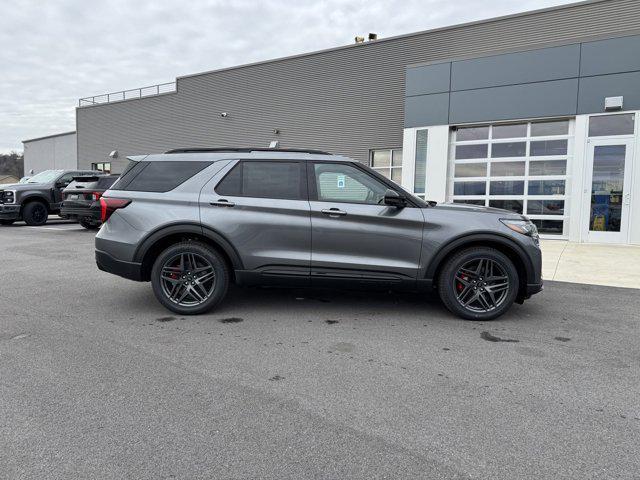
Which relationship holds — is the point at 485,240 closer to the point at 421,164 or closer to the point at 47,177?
the point at 421,164

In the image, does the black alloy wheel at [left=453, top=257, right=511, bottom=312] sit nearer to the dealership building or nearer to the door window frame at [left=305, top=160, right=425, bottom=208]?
the door window frame at [left=305, top=160, right=425, bottom=208]

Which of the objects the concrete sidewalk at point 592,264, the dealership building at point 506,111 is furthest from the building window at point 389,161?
the concrete sidewalk at point 592,264

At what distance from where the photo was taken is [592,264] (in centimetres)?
908

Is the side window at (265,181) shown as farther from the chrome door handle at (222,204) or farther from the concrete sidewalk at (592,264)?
the concrete sidewalk at (592,264)

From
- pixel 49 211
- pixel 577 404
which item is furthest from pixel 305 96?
pixel 577 404

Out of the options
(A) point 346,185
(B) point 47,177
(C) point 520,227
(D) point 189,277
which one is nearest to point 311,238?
(A) point 346,185

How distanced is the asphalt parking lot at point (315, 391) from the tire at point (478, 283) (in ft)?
0.67

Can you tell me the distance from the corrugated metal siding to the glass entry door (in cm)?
306

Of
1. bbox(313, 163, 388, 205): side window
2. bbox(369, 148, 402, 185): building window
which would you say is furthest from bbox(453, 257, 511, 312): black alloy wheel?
bbox(369, 148, 402, 185): building window

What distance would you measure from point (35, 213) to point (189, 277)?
45.1ft

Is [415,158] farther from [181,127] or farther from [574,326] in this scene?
[181,127]

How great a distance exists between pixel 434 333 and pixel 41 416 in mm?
3339

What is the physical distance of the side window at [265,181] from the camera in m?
5.25

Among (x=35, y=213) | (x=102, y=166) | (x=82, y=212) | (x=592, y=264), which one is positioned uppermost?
(x=102, y=166)
